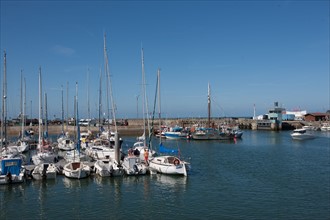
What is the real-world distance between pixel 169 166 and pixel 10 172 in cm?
1279

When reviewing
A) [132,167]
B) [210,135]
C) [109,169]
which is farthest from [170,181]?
[210,135]

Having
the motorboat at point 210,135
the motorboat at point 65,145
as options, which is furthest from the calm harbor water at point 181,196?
the motorboat at point 210,135

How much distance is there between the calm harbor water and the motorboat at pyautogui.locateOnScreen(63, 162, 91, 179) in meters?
0.56

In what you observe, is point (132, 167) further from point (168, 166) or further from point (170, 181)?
point (170, 181)

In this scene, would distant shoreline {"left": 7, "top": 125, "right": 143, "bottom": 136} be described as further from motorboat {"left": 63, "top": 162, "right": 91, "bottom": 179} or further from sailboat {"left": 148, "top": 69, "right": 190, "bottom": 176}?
sailboat {"left": 148, "top": 69, "right": 190, "bottom": 176}

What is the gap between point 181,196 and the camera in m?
24.2

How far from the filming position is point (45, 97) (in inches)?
2079

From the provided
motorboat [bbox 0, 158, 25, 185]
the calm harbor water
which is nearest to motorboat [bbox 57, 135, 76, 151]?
the calm harbor water

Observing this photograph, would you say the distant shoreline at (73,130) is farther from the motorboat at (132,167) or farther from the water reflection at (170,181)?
the water reflection at (170,181)

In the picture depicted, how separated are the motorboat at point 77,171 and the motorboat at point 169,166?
223 inches

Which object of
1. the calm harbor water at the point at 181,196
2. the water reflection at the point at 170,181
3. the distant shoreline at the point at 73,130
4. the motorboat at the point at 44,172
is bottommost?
the calm harbor water at the point at 181,196

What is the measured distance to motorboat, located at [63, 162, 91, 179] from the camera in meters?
28.7

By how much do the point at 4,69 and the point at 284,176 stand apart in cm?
3031

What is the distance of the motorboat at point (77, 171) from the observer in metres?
28.7
